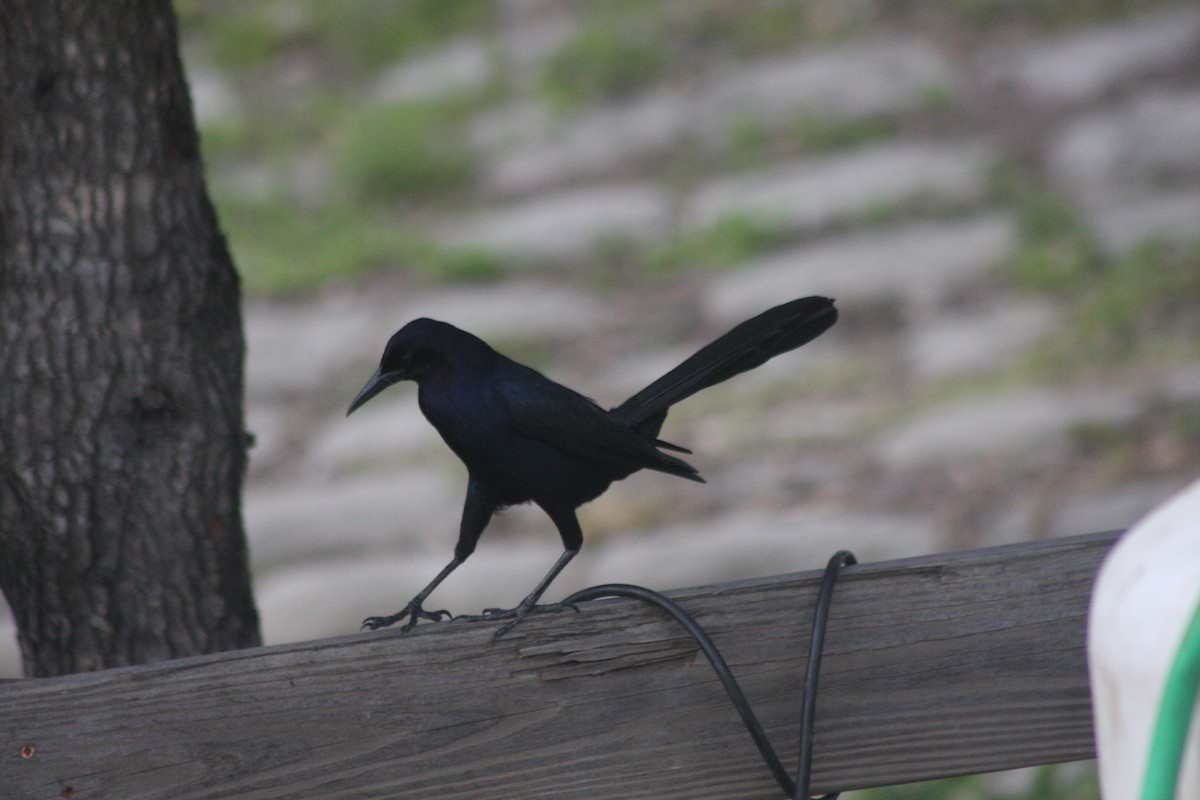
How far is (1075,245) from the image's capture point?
699 cm

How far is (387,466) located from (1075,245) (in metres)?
3.41

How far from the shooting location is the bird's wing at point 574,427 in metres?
2.72

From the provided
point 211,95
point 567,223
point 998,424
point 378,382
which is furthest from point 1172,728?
point 211,95

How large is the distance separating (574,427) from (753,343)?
1.25 feet

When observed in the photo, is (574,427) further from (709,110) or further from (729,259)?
(709,110)

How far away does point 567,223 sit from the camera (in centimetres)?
768

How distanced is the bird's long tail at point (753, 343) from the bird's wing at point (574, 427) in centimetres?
11

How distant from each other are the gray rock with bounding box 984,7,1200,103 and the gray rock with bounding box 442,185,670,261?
225 centimetres

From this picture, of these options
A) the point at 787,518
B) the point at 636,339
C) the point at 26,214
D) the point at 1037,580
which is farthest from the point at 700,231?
the point at 1037,580

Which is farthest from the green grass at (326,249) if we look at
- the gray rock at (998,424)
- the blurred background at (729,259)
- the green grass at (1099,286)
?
the green grass at (1099,286)

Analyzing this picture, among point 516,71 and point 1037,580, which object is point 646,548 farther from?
point 516,71

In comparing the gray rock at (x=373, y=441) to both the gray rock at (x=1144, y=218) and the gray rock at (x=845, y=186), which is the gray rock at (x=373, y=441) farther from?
the gray rock at (x=1144, y=218)

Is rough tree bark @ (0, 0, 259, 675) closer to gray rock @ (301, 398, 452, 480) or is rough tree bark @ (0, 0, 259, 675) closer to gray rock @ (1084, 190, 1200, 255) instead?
gray rock @ (301, 398, 452, 480)

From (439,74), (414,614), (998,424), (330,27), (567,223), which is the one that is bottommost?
(414,614)
